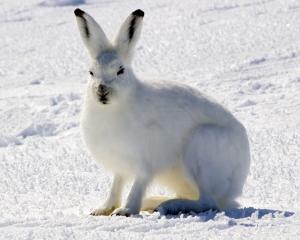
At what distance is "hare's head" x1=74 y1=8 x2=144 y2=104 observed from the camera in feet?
15.2

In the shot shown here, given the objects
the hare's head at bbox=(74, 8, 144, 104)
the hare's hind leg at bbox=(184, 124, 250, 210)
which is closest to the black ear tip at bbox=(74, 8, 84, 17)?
Result: the hare's head at bbox=(74, 8, 144, 104)

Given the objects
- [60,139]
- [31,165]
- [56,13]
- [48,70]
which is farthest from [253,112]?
[56,13]

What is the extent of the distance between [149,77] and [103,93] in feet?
2.66

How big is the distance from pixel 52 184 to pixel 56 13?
909 centimetres

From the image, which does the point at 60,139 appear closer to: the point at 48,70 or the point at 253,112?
the point at 253,112

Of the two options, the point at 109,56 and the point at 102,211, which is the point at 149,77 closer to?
the point at 109,56

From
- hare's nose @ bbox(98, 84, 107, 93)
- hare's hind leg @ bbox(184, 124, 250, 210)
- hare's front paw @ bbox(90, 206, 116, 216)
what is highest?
hare's nose @ bbox(98, 84, 107, 93)

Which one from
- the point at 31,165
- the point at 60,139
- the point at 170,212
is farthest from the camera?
the point at 60,139

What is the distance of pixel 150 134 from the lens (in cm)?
480

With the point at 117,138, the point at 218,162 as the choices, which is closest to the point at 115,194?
the point at 117,138

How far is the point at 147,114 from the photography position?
15.8ft

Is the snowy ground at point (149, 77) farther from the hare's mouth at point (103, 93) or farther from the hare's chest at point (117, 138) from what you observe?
the hare's mouth at point (103, 93)

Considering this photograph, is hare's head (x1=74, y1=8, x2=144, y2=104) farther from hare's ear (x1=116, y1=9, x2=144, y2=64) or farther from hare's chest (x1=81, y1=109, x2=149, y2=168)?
hare's chest (x1=81, y1=109, x2=149, y2=168)

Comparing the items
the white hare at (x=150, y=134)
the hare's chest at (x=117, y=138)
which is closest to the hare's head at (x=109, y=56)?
the white hare at (x=150, y=134)
